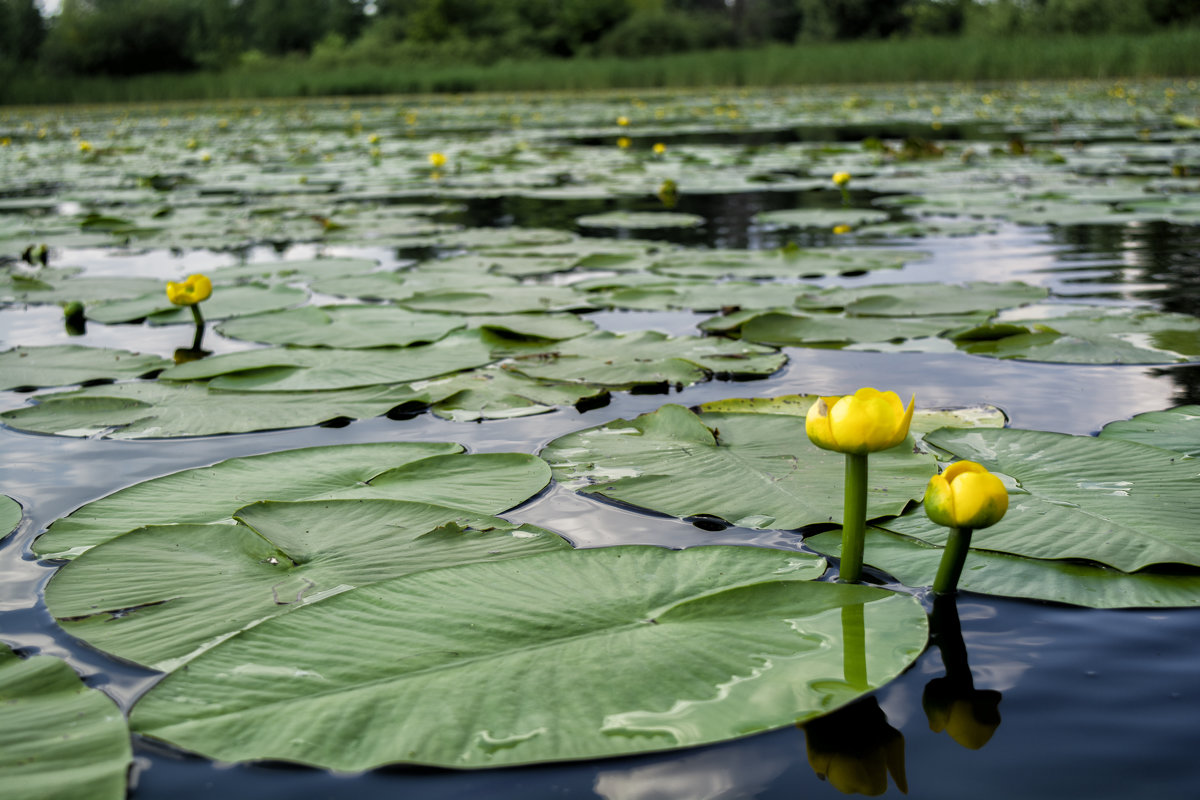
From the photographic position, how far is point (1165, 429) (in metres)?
1.39

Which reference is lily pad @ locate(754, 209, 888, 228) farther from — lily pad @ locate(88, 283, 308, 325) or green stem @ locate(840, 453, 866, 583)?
green stem @ locate(840, 453, 866, 583)

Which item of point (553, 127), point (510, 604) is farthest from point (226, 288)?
point (553, 127)

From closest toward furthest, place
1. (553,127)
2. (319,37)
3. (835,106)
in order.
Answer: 1. (553,127)
2. (835,106)
3. (319,37)

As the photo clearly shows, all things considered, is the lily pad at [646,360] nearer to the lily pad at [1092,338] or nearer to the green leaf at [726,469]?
the green leaf at [726,469]

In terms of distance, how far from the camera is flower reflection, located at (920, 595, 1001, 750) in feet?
2.60

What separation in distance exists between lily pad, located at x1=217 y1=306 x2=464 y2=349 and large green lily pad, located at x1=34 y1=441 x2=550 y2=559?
25.2 inches

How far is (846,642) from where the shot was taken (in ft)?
2.80

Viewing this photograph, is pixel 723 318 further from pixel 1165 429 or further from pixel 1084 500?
pixel 1084 500

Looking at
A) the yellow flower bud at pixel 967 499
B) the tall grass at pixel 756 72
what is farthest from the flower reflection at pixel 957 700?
the tall grass at pixel 756 72

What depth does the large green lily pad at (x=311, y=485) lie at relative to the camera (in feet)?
3.89

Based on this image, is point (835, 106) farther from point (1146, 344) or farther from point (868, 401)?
point (868, 401)

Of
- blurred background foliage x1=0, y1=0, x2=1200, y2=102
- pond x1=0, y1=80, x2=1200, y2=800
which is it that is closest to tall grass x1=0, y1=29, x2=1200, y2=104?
blurred background foliage x1=0, y1=0, x2=1200, y2=102

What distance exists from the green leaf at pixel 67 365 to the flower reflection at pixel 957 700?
5.29 feet

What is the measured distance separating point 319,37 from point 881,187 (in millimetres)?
40571
